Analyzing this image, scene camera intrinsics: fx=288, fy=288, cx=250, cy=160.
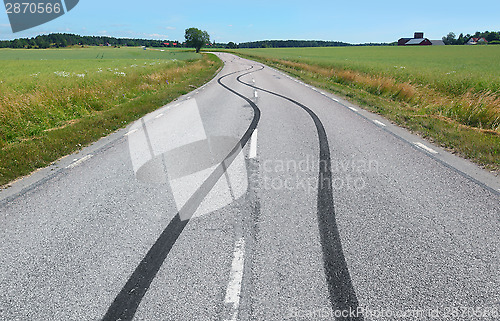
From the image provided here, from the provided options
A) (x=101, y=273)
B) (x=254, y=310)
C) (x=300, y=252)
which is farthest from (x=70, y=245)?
(x=300, y=252)

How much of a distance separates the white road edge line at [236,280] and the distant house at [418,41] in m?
168

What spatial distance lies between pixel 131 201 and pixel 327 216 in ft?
9.22

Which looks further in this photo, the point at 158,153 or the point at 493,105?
the point at 493,105

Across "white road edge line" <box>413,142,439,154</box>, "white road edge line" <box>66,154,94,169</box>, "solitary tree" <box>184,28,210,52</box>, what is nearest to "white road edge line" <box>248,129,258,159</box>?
"white road edge line" <box>66,154,94,169</box>

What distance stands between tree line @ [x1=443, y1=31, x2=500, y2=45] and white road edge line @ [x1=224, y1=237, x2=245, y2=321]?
534ft

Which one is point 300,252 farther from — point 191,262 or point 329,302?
point 191,262

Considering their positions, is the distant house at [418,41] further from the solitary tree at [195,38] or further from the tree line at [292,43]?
the solitary tree at [195,38]

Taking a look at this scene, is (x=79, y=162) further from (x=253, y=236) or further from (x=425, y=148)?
(x=425, y=148)

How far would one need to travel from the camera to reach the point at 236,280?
2725 millimetres

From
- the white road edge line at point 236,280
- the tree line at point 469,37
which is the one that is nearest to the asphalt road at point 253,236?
the white road edge line at point 236,280

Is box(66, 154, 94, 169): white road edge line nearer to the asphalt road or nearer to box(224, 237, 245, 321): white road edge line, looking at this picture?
the asphalt road

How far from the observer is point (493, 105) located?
848 cm

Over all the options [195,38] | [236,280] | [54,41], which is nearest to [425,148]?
[236,280]

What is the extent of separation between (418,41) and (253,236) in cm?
17616
